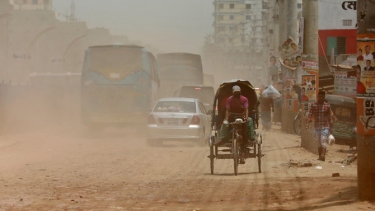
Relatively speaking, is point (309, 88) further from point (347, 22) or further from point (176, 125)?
point (347, 22)

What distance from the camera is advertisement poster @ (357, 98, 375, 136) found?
10.6m

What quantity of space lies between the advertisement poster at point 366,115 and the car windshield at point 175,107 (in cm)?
1381

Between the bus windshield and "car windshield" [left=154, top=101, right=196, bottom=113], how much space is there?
5573mm

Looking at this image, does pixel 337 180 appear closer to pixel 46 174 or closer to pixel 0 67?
pixel 46 174

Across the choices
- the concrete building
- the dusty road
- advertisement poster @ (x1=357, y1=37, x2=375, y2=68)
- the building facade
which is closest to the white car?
the dusty road

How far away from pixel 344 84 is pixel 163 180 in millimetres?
14539

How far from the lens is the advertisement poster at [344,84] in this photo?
2702 centimetres

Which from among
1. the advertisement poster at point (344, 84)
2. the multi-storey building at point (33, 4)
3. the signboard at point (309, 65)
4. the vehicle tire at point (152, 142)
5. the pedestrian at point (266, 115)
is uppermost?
the multi-storey building at point (33, 4)

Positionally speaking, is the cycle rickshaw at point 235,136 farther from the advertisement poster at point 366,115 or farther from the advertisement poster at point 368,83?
the advertisement poster at point 368,83

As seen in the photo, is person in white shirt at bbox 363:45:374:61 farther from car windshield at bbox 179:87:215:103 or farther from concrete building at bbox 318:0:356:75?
concrete building at bbox 318:0:356:75

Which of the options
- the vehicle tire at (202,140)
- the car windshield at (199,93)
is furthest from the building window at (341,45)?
the vehicle tire at (202,140)

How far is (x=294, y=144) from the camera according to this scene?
79.9 ft

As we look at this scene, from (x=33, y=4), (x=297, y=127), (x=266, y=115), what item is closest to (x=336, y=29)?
(x=266, y=115)

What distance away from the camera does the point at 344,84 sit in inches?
1086
